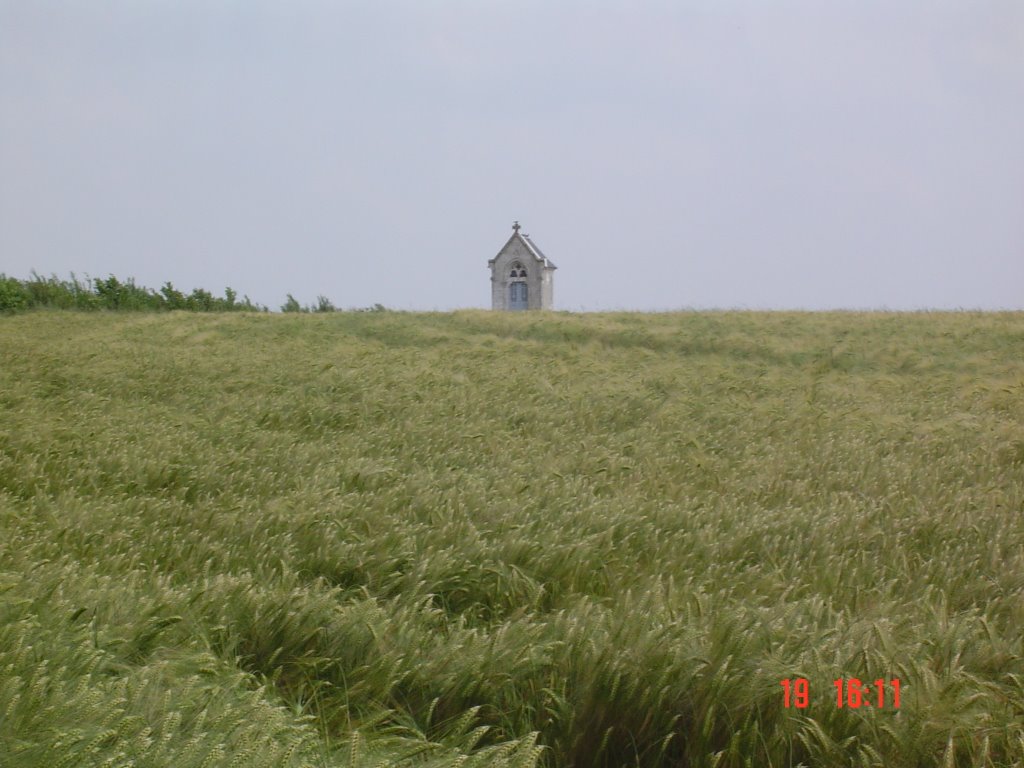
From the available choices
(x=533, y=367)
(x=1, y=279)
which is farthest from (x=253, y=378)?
(x=1, y=279)

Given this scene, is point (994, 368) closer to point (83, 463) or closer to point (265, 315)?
point (83, 463)

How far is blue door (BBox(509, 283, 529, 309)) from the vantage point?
37875 millimetres

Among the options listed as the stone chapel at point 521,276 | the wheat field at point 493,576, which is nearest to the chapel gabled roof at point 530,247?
the stone chapel at point 521,276

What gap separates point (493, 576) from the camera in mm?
3668

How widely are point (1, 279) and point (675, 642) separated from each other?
26.4m

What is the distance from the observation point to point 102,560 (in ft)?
11.3

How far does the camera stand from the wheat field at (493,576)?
221 centimetres

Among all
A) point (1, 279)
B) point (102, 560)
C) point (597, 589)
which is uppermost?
point (1, 279)
